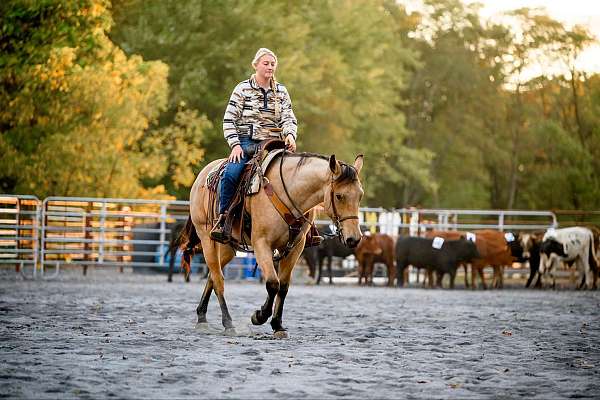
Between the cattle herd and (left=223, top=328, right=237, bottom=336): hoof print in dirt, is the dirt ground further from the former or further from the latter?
the cattle herd

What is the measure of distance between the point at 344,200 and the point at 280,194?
0.70 meters

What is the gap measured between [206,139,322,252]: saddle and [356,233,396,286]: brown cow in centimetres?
1517

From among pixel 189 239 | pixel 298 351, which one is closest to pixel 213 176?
pixel 189 239

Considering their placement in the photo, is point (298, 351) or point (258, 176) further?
point (258, 176)

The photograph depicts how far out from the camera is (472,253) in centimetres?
2573

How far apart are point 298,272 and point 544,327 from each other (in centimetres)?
2026

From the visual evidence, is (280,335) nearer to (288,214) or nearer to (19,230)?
(288,214)

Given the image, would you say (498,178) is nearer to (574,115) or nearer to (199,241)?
(574,115)

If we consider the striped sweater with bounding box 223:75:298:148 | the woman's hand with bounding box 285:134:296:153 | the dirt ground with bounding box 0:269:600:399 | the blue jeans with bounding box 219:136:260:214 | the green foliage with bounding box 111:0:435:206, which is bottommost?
the dirt ground with bounding box 0:269:600:399

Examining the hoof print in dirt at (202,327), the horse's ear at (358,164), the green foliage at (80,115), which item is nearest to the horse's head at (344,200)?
the horse's ear at (358,164)

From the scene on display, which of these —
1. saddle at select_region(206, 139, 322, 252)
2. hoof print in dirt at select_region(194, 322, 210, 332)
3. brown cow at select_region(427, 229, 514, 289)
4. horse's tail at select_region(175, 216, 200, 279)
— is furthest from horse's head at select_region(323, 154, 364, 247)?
brown cow at select_region(427, 229, 514, 289)

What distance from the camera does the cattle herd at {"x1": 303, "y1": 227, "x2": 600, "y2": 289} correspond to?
84.6ft

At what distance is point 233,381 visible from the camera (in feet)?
25.5

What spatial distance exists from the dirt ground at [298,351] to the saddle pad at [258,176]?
58.3 inches
